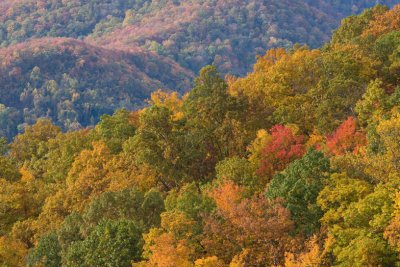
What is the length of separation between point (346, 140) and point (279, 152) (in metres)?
7.64

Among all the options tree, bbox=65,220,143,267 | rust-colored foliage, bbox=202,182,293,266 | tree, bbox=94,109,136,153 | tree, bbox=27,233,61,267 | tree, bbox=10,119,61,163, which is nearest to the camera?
rust-colored foliage, bbox=202,182,293,266

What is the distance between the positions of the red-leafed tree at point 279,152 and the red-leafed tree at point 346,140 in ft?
11.1

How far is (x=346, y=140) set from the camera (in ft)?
243

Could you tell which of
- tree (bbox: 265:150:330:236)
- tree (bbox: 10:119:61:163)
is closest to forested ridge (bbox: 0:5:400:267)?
tree (bbox: 265:150:330:236)

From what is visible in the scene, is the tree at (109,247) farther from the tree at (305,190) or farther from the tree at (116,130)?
the tree at (116,130)

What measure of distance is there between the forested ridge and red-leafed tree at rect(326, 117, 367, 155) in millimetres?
150

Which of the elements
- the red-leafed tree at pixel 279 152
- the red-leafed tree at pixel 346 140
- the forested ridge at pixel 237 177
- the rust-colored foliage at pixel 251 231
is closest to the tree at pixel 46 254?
the forested ridge at pixel 237 177

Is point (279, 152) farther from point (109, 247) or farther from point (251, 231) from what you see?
point (109, 247)

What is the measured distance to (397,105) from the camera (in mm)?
75062

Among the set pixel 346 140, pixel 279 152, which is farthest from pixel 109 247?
pixel 346 140

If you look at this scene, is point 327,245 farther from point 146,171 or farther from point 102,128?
point 102,128

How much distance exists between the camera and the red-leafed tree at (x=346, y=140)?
72875mm

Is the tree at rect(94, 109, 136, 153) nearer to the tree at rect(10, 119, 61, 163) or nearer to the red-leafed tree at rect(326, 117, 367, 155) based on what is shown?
the tree at rect(10, 119, 61, 163)

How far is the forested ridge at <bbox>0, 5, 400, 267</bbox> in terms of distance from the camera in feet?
170
